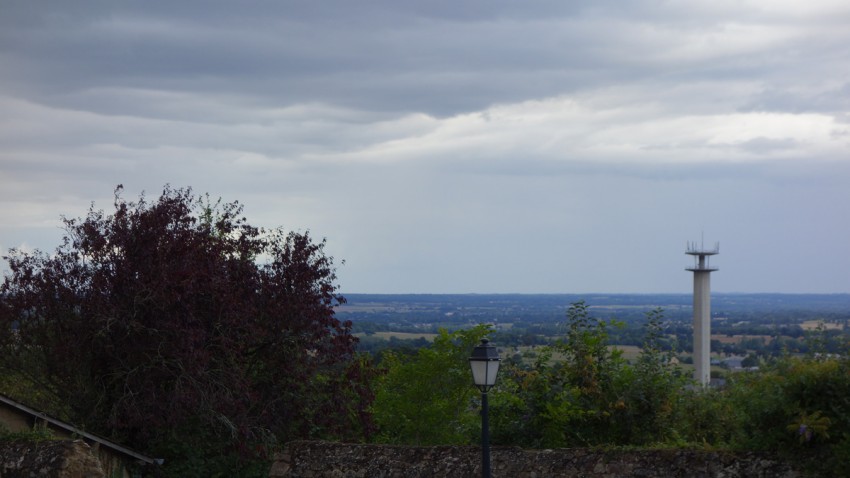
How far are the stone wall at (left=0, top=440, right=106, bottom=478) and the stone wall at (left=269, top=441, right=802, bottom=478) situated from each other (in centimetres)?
255

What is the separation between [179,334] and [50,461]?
8.65m

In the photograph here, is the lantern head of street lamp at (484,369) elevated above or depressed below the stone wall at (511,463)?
above

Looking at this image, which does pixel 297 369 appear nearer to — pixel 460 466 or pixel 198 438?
pixel 198 438

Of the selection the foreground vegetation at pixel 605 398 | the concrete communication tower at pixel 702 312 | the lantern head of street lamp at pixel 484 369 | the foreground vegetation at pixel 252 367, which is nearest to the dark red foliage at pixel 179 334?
the foreground vegetation at pixel 252 367

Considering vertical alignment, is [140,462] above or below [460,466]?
below

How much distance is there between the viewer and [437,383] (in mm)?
24562

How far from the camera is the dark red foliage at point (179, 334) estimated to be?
802 inches

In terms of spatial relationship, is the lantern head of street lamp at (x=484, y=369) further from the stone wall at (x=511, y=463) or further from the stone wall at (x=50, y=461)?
the stone wall at (x=50, y=461)

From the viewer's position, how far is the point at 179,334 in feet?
67.2

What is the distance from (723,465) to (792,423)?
1076 mm

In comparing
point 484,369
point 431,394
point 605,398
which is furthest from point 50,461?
point 431,394

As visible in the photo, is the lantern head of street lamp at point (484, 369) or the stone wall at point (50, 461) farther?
the lantern head of street lamp at point (484, 369)

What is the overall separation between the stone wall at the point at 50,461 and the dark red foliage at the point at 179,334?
7190 mm

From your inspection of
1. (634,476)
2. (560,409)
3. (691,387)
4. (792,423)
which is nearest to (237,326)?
(560,409)
